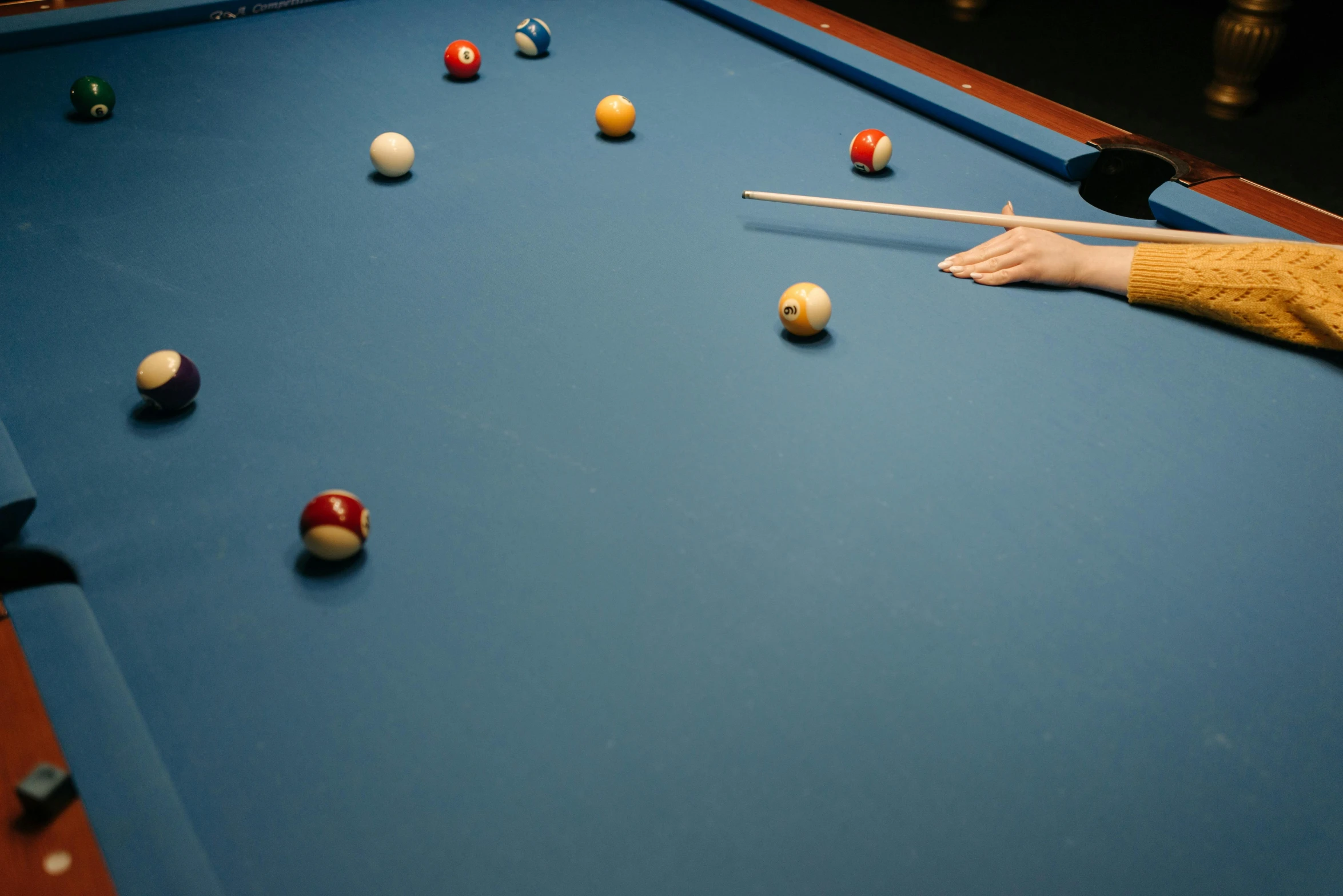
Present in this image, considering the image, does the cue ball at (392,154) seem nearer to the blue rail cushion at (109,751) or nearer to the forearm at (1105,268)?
the blue rail cushion at (109,751)

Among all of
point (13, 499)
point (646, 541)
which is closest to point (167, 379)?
point (13, 499)

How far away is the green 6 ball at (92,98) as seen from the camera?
110 inches

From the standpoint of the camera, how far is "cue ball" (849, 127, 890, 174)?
2510 millimetres

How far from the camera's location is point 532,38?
3285mm

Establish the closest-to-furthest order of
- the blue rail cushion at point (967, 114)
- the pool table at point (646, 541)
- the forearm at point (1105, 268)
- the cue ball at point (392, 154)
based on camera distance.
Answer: the pool table at point (646, 541), the forearm at point (1105, 268), the blue rail cushion at point (967, 114), the cue ball at point (392, 154)

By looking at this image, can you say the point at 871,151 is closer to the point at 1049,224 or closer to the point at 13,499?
the point at 1049,224

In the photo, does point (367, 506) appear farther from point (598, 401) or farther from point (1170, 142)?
point (1170, 142)

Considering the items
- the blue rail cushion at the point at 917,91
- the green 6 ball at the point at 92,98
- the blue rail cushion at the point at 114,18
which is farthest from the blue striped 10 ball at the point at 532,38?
the green 6 ball at the point at 92,98

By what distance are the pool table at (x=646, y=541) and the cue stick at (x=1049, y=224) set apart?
0.07 m

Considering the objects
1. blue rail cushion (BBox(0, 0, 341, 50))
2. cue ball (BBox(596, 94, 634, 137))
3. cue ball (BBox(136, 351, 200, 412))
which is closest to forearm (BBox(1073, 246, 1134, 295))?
cue ball (BBox(596, 94, 634, 137))

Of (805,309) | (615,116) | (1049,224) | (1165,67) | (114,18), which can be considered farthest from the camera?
(1165,67)

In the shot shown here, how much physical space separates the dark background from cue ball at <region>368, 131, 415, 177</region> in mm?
3563

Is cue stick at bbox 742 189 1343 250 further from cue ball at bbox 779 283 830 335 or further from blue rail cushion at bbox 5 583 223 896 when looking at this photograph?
blue rail cushion at bbox 5 583 223 896

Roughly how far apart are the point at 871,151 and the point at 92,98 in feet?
7.56
